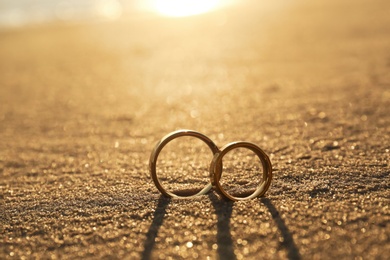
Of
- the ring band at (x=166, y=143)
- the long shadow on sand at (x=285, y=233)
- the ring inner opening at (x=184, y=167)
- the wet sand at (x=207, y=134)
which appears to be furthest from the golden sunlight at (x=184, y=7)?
the long shadow on sand at (x=285, y=233)

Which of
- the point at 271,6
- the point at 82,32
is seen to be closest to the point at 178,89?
the point at 82,32

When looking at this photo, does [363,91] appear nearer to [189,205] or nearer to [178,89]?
[178,89]

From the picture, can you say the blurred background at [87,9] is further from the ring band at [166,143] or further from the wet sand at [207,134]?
the ring band at [166,143]

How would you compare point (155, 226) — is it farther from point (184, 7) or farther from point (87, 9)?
point (87, 9)

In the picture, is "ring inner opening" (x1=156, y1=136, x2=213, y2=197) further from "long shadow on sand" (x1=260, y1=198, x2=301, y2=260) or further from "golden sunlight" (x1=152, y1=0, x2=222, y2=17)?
"golden sunlight" (x1=152, y1=0, x2=222, y2=17)

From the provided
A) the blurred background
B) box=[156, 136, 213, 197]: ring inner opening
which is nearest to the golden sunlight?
the blurred background
